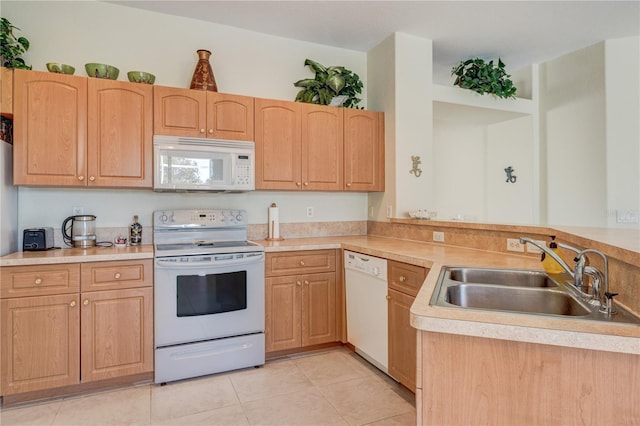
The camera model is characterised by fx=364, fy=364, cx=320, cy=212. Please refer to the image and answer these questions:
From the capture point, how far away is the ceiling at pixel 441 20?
2.84m

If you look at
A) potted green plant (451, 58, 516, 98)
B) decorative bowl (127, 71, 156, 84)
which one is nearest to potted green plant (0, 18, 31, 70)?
decorative bowl (127, 71, 156, 84)

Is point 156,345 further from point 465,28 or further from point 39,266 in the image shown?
point 465,28

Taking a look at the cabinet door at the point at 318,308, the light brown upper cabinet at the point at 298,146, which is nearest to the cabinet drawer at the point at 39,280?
the light brown upper cabinet at the point at 298,146

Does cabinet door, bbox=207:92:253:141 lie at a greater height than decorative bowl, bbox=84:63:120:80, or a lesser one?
lesser

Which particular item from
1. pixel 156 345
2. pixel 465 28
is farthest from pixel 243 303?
pixel 465 28

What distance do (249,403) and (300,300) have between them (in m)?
0.86

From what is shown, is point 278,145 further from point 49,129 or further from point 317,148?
point 49,129

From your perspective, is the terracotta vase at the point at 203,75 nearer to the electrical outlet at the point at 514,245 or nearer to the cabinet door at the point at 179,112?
the cabinet door at the point at 179,112

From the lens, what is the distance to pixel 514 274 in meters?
A: 1.79

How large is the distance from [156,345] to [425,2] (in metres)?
3.16

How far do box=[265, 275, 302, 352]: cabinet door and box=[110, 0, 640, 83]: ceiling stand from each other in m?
2.15

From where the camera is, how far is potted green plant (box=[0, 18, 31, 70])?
2373 mm

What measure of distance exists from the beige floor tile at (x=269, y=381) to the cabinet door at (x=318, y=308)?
0.90 ft

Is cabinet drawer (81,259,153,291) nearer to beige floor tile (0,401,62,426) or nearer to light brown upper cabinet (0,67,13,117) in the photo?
beige floor tile (0,401,62,426)
